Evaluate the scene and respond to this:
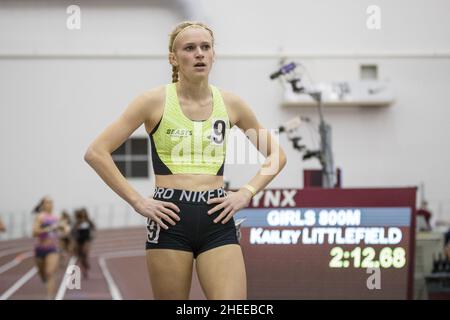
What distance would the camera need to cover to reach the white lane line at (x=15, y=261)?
15.9 metres

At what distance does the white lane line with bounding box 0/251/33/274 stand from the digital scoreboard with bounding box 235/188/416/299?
884 cm

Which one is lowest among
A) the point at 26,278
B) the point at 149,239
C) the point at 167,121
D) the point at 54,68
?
the point at 26,278

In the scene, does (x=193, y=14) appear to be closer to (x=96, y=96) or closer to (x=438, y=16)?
(x=96, y=96)

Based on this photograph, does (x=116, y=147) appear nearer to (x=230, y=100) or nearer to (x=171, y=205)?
(x=171, y=205)

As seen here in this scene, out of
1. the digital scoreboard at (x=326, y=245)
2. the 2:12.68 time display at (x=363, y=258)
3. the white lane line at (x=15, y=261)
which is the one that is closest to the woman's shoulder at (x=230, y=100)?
the digital scoreboard at (x=326, y=245)

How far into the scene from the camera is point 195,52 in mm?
4266

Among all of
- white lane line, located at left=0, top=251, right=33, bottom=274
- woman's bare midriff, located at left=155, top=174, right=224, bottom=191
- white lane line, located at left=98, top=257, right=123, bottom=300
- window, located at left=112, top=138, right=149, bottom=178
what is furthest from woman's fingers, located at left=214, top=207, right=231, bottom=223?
window, located at left=112, top=138, right=149, bottom=178

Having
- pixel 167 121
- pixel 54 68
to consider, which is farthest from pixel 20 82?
pixel 167 121

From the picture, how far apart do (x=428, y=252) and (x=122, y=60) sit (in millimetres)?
8832

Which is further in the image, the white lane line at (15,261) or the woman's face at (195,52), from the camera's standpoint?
the white lane line at (15,261)

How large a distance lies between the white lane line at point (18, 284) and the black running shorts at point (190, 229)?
7.95 meters

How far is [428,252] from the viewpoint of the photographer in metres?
9.58

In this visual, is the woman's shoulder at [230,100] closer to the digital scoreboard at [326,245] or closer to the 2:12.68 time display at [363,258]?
the digital scoreboard at [326,245]

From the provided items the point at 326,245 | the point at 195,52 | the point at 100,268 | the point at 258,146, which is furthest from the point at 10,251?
the point at 195,52
